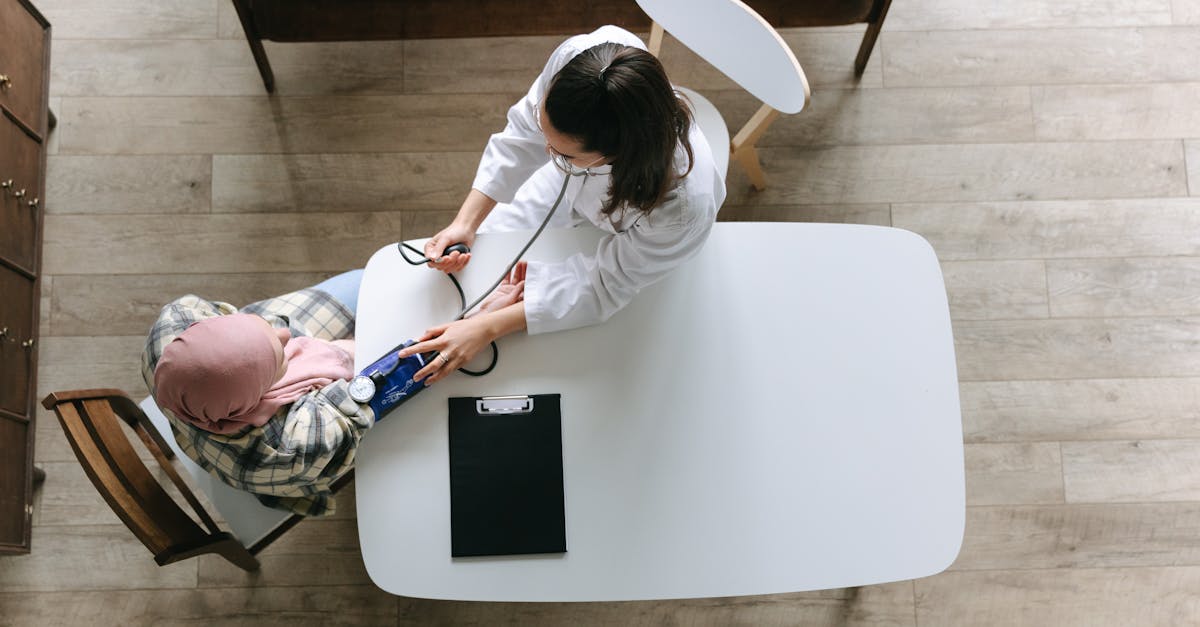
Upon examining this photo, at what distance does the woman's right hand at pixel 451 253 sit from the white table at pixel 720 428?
0.9 inches

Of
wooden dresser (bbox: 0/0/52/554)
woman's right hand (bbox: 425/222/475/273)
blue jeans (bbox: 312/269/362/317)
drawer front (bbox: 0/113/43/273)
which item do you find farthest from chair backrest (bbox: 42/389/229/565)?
drawer front (bbox: 0/113/43/273)

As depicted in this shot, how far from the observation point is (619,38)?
4.11 feet

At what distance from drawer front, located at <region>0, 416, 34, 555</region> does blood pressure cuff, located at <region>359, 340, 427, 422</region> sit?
982 mm

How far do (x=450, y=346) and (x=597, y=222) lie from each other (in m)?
0.31

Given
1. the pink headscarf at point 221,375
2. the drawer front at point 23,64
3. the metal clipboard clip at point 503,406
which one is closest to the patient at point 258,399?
the pink headscarf at point 221,375

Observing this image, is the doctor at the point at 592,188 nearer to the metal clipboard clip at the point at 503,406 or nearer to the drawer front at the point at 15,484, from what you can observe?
the metal clipboard clip at the point at 503,406

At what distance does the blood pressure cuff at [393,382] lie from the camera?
126cm

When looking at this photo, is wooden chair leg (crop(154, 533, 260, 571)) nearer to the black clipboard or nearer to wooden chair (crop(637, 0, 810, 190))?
the black clipboard

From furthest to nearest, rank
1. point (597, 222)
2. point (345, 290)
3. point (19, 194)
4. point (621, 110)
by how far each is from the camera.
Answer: point (19, 194), point (345, 290), point (597, 222), point (621, 110)

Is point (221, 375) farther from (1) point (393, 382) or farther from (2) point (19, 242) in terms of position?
(2) point (19, 242)

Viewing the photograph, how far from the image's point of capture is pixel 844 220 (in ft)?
6.93

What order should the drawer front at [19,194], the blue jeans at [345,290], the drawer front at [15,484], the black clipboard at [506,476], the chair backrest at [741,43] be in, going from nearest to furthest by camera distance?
the black clipboard at [506,476]
the chair backrest at [741,43]
the blue jeans at [345,290]
the drawer front at [15,484]
the drawer front at [19,194]

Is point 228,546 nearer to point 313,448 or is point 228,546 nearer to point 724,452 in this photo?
point 313,448

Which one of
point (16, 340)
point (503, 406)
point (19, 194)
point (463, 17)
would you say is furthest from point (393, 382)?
point (19, 194)
